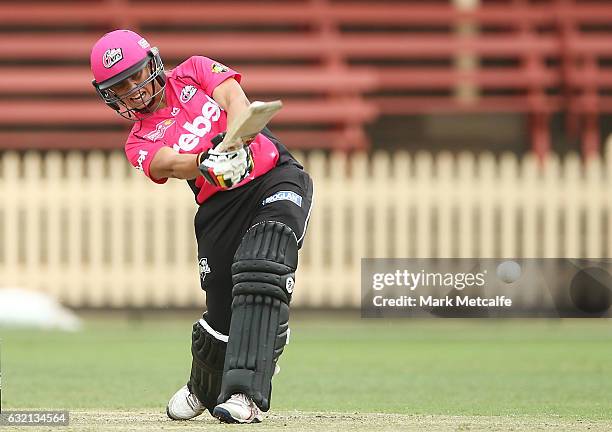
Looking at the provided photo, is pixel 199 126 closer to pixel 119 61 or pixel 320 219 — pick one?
pixel 119 61

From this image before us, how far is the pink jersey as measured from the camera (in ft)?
18.4

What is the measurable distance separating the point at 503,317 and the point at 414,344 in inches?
87.1

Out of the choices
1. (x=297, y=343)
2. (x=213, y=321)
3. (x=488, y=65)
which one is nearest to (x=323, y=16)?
(x=488, y=65)

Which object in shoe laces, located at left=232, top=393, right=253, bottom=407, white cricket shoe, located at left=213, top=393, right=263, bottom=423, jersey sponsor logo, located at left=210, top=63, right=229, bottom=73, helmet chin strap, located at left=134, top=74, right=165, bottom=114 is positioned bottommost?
white cricket shoe, located at left=213, top=393, right=263, bottom=423

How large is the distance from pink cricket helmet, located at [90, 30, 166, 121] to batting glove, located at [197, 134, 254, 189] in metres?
0.49

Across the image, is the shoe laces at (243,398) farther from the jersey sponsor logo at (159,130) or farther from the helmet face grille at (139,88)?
the helmet face grille at (139,88)

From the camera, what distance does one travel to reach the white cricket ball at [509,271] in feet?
42.8

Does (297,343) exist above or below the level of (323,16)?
below

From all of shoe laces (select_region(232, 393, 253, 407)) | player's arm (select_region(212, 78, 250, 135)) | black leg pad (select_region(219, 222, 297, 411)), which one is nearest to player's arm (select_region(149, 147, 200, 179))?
player's arm (select_region(212, 78, 250, 135))

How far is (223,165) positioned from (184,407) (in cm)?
119

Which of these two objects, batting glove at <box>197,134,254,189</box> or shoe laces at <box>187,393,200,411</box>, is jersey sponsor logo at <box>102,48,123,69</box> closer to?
batting glove at <box>197,134,254,189</box>

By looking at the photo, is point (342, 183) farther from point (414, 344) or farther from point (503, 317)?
point (414, 344)

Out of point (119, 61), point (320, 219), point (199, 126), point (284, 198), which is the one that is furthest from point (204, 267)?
point (320, 219)

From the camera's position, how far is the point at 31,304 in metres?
12.7
